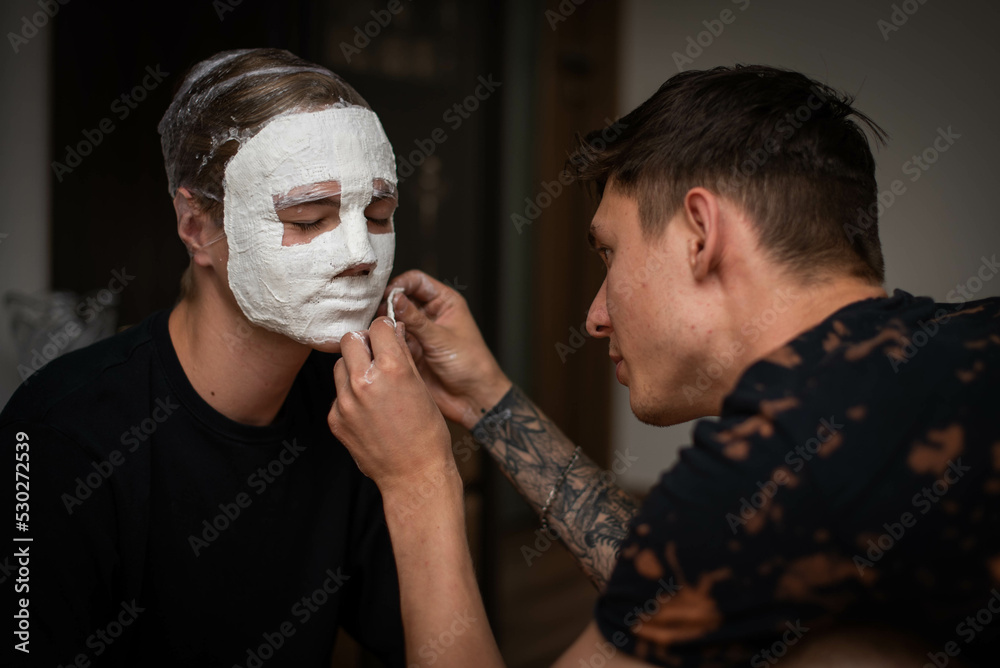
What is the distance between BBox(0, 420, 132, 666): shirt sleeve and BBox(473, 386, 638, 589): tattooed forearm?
0.70 m

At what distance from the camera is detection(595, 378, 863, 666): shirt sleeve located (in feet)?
2.52

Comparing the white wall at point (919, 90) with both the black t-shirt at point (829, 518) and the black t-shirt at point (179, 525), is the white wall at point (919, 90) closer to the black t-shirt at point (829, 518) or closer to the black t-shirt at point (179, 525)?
the black t-shirt at point (829, 518)

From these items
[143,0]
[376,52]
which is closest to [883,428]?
[376,52]

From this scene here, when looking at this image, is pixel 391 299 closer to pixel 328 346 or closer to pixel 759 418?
pixel 328 346

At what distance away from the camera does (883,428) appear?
0.78m

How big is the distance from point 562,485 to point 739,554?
635 millimetres

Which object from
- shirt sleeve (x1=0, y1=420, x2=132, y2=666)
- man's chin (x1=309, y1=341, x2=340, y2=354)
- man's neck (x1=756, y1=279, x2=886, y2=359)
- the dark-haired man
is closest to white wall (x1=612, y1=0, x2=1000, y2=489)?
the dark-haired man

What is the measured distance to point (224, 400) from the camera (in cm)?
125

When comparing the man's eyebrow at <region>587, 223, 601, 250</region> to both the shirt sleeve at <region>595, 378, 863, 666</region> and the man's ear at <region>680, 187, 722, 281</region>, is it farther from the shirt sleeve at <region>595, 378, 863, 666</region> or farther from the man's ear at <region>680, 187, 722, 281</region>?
the shirt sleeve at <region>595, 378, 863, 666</region>

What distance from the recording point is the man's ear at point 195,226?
1242 millimetres

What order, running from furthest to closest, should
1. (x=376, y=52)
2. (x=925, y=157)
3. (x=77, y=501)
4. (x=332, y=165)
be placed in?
(x=925, y=157) → (x=376, y=52) → (x=332, y=165) → (x=77, y=501)

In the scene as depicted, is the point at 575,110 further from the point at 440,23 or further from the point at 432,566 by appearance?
the point at 432,566

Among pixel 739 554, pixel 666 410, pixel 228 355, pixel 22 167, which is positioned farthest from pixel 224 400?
pixel 22 167

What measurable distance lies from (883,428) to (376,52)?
1900 mm
